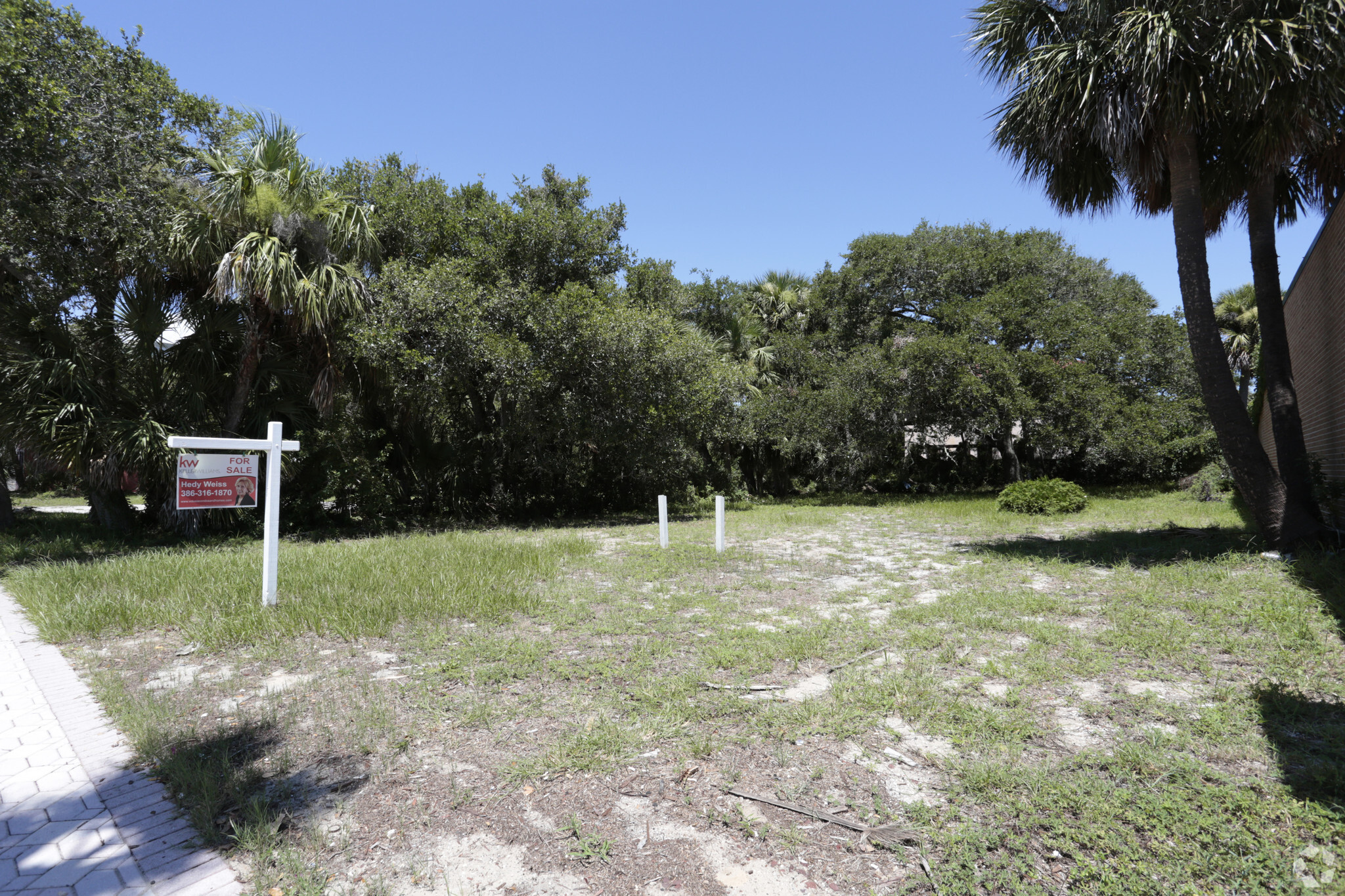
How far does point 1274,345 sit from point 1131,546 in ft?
10.4

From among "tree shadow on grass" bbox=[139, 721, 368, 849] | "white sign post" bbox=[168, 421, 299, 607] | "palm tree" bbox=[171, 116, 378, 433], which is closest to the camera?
"tree shadow on grass" bbox=[139, 721, 368, 849]

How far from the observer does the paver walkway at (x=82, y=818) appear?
8.03 feet

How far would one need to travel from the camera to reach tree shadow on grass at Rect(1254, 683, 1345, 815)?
112 inches

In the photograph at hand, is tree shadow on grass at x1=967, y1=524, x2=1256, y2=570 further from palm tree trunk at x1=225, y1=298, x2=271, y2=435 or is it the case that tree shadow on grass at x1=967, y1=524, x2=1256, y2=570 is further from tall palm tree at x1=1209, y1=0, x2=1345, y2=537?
palm tree trunk at x1=225, y1=298, x2=271, y2=435

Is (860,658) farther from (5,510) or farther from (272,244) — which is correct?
(5,510)

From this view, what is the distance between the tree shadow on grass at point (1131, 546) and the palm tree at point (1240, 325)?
1883 centimetres

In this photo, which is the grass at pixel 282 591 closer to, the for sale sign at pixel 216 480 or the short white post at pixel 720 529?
the for sale sign at pixel 216 480

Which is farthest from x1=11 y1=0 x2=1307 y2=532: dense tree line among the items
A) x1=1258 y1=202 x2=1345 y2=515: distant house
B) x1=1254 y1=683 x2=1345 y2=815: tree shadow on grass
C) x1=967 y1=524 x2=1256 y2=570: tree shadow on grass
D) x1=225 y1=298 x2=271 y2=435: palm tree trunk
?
x1=1254 y1=683 x2=1345 y2=815: tree shadow on grass

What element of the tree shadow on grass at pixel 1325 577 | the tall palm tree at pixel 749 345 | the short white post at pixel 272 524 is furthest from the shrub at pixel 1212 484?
the short white post at pixel 272 524

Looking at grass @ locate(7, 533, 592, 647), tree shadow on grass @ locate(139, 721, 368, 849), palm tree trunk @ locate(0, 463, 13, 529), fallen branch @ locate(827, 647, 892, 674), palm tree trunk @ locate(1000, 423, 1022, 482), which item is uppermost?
palm tree trunk @ locate(1000, 423, 1022, 482)

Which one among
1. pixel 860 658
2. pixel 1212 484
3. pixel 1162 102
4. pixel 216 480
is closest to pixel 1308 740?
pixel 860 658

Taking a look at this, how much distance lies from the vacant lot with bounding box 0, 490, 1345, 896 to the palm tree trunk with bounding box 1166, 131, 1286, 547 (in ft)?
2.79

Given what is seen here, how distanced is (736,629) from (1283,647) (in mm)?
3869

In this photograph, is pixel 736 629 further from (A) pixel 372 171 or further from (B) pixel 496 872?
(A) pixel 372 171
